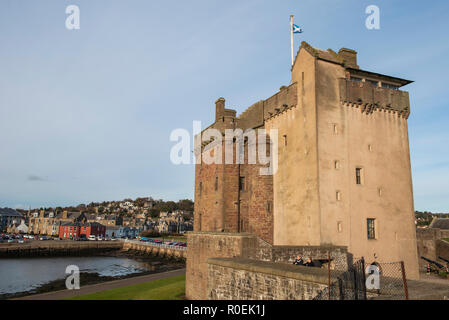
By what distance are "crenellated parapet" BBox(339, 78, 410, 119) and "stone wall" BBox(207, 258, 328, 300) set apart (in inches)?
547

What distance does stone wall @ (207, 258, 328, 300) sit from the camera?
1050 centimetres

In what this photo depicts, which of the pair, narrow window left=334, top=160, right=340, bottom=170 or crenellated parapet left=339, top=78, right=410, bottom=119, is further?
crenellated parapet left=339, top=78, right=410, bottom=119

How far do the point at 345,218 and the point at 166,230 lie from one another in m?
132

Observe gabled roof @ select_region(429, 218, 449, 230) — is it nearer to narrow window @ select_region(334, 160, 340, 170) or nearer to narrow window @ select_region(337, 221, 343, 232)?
narrow window @ select_region(337, 221, 343, 232)

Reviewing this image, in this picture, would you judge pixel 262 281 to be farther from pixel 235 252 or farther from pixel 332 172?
pixel 332 172

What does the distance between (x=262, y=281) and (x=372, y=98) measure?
16.5m

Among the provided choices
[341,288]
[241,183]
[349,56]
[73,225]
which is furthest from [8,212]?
[341,288]

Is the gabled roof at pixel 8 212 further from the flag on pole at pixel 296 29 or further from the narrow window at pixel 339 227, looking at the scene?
the narrow window at pixel 339 227

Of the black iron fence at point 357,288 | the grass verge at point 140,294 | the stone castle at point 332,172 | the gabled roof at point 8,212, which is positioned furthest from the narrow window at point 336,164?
the gabled roof at point 8,212

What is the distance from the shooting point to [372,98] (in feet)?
74.4

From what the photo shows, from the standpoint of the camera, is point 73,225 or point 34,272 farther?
point 73,225

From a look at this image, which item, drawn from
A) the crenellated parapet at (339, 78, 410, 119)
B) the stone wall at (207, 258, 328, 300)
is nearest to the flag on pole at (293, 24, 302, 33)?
the crenellated parapet at (339, 78, 410, 119)

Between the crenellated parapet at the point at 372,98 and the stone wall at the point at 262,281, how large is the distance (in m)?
13.9
